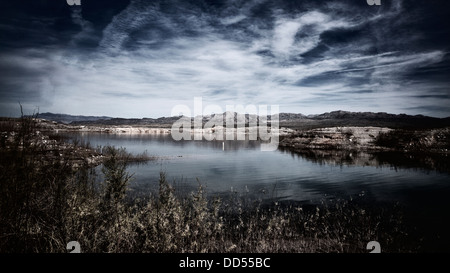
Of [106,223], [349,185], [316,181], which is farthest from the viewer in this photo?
[316,181]

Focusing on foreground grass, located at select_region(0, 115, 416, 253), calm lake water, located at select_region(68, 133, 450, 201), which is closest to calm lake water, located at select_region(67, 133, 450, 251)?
calm lake water, located at select_region(68, 133, 450, 201)

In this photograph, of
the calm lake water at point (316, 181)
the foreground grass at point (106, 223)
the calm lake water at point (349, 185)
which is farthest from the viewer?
the calm lake water at point (316, 181)

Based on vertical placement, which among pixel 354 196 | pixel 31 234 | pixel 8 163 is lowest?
pixel 354 196

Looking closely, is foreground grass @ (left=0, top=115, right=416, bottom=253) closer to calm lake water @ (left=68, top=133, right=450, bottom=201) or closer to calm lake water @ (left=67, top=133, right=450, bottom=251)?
calm lake water @ (left=67, top=133, right=450, bottom=251)

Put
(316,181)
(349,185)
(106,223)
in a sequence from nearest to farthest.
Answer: (106,223), (349,185), (316,181)

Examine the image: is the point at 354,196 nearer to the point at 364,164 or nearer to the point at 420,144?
the point at 364,164

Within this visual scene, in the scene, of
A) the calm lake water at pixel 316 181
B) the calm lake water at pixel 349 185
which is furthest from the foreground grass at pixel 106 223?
the calm lake water at pixel 316 181

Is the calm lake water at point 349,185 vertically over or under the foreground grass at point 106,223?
under

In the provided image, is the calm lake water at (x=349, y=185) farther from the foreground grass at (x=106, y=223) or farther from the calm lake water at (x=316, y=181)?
the foreground grass at (x=106, y=223)

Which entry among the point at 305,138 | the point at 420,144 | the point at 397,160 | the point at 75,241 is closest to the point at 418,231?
the point at 75,241

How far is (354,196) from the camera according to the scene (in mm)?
16438

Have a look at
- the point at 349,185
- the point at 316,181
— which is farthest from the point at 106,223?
the point at 349,185

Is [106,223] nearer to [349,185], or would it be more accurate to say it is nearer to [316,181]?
[316,181]
